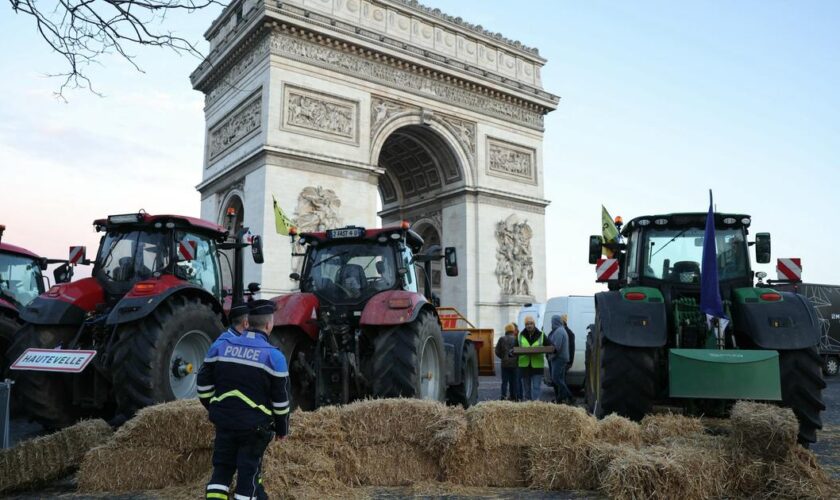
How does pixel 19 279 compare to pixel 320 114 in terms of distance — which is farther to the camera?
pixel 320 114

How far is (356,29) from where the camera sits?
71.9 ft

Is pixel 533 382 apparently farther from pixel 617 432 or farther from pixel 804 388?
pixel 617 432

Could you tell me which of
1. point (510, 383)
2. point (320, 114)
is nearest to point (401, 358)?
point (510, 383)

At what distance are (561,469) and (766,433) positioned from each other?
1.35 metres

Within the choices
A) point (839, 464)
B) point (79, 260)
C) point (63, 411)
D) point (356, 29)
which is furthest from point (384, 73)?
point (839, 464)

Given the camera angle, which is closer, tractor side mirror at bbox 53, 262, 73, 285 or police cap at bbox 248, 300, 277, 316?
police cap at bbox 248, 300, 277, 316

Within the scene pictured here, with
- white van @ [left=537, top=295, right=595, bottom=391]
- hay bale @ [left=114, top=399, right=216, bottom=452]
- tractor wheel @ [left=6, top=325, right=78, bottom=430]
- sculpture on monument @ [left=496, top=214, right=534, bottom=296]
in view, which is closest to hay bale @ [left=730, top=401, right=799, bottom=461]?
hay bale @ [left=114, top=399, right=216, bottom=452]

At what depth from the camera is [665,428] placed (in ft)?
16.4

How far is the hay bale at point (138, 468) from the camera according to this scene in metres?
4.42

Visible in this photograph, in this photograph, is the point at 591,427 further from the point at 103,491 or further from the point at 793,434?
the point at 103,491

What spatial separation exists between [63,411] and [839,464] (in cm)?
708

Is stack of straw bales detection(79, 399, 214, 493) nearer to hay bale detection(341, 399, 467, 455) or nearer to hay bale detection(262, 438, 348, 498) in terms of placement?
hay bale detection(262, 438, 348, 498)

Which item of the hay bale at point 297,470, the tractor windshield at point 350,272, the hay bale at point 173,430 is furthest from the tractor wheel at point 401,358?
the hay bale at point 173,430

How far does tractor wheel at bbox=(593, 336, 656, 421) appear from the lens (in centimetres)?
564
